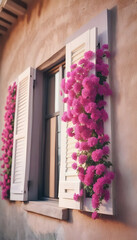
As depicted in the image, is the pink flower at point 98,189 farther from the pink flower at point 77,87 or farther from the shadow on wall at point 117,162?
the pink flower at point 77,87

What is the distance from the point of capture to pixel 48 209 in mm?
3016

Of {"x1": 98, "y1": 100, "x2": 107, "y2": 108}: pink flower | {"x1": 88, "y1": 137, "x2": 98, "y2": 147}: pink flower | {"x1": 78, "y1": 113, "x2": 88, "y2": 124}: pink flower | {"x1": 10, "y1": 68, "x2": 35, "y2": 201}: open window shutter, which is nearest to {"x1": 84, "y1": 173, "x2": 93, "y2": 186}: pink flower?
{"x1": 88, "y1": 137, "x2": 98, "y2": 147}: pink flower

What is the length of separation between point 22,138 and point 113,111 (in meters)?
1.76

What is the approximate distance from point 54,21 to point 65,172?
6.93ft

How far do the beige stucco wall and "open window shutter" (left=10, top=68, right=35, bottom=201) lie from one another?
27 centimetres

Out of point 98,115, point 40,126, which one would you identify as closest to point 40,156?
point 40,126

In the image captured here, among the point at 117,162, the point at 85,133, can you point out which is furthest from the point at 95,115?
the point at 117,162

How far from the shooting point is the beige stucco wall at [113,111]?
2.17m

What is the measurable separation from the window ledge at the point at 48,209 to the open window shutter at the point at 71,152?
0.12 meters

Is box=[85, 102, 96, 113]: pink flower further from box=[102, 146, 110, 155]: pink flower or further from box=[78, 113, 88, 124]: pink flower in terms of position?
box=[102, 146, 110, 155]: pink flower

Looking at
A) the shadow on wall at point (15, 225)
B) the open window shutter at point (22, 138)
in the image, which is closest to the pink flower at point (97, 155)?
the shadow on wall at point (15, 225)

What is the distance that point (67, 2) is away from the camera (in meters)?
3.44

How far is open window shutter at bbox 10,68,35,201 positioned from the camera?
3570 mm

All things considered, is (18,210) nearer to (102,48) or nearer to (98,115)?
(98,115)
